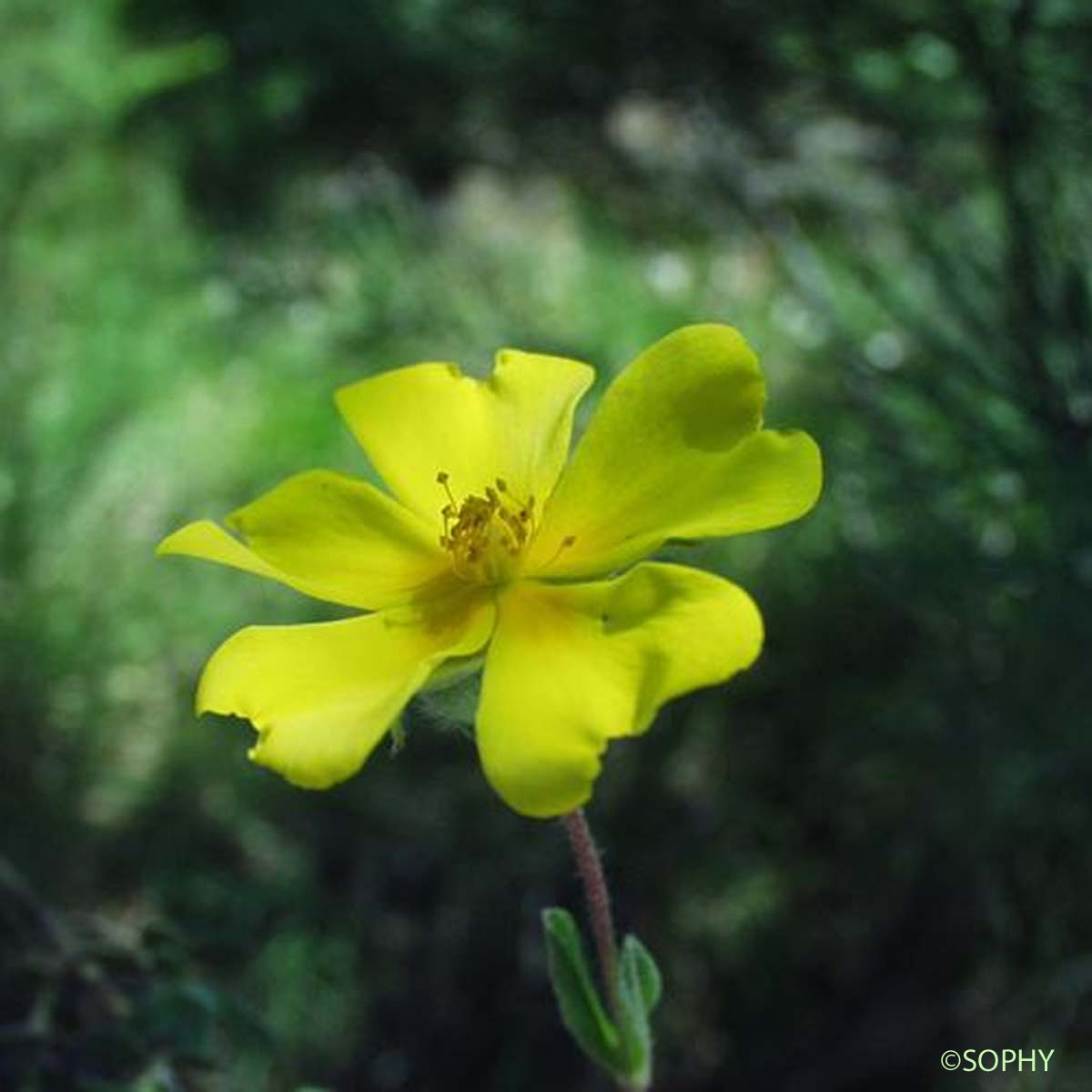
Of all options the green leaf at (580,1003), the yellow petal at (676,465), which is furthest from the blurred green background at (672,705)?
the yellow petal at (676,465)

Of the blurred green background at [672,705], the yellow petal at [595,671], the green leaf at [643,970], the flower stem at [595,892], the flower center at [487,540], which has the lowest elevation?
the blurred green background at [672,705]

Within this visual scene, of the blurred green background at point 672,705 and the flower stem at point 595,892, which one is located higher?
the flower stem at point 595,892

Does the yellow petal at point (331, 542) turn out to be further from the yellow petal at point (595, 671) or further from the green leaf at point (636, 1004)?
the green leaf at point (636, 1004)

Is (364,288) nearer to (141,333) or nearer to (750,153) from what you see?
(141,333)

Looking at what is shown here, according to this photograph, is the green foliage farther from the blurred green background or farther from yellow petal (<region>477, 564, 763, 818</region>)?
the blurred green background

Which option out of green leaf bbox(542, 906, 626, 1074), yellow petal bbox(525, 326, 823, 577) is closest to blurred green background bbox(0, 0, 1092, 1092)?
green leaf bbox(542, 906, 626, 1074)

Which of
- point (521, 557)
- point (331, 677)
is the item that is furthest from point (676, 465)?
point (331, 677)
